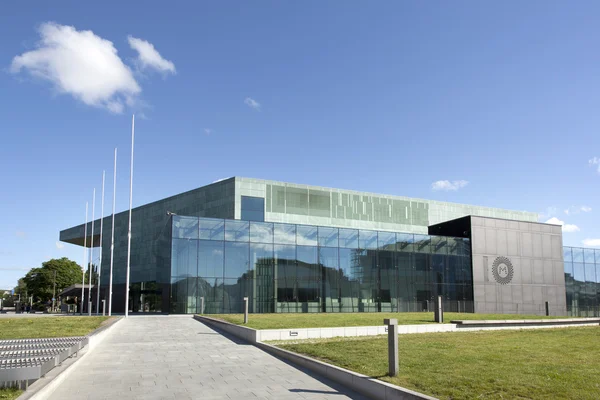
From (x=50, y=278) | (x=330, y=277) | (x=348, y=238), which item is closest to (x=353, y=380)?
(x=330, y=277)

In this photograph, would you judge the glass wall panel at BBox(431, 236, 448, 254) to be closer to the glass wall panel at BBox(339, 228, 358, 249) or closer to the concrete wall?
the concrete wall

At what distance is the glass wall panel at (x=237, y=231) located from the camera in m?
42.4

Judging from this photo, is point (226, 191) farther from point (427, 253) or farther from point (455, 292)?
point (455, 292)

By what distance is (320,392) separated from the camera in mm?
10586

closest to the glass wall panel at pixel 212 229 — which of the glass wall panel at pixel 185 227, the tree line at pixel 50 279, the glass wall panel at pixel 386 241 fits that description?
the glass wall panel at pixel 185 227

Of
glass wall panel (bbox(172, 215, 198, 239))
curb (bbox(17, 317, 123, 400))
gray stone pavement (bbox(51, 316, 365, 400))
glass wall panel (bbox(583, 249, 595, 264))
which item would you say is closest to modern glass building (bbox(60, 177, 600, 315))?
glass wall panel (bbox(172, 215, 198, 239))

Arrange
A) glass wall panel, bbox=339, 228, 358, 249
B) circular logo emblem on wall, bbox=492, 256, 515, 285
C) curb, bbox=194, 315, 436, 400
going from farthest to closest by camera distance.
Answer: circular logo emblem on wall, bbox=492, 256, 515, 285 < glass wall panel, bbox=339, 228, 358, 249 < curb, bbox=194, 315, 436, 400

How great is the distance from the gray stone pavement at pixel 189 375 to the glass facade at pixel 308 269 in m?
21.6

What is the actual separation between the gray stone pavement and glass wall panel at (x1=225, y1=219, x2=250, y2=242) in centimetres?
2328

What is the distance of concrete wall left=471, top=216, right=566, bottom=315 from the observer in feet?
166

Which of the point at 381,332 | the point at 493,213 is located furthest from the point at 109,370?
the point at 493,213

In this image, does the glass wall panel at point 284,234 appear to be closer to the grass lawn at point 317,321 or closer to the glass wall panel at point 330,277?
the glass wall panel at point 330,277

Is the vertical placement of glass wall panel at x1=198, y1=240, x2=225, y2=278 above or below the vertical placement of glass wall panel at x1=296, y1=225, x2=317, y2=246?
below

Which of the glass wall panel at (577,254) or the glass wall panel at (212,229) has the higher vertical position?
the glass wall panel at (212,229)
